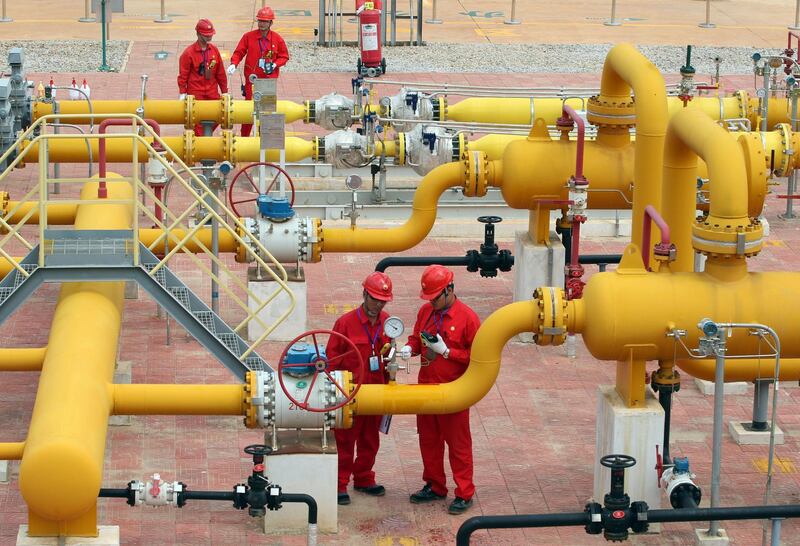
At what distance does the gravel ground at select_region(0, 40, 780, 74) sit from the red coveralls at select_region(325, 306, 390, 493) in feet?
49.8

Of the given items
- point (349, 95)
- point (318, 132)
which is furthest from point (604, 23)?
point (318, 132)

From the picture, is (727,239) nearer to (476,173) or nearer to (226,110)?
(476,173)

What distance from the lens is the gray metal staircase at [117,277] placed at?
13.1 m

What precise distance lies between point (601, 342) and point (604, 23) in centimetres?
2108

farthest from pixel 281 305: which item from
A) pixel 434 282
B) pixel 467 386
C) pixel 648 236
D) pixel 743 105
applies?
pixel 743 105

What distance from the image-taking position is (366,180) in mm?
21094

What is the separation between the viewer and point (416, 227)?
16.6 metres

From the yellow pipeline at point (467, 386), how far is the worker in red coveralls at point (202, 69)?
983cm

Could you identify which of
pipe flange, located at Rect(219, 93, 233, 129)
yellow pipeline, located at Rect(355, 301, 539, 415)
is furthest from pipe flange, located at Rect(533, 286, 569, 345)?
pipe flange, located at Rect(219, 93, 233, 129)

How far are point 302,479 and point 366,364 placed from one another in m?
1.05

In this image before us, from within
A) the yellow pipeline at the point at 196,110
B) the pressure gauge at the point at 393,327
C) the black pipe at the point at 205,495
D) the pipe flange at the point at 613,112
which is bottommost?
the black pipe at the point at 205,495

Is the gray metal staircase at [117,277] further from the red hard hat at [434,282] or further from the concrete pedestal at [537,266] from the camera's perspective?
the concrete pedestal at [537,266]

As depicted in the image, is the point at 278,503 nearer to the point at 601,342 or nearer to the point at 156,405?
the point at 156,405

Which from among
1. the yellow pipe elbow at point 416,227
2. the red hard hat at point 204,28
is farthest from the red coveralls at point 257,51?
the yellow pipe elbow at point 416,227
